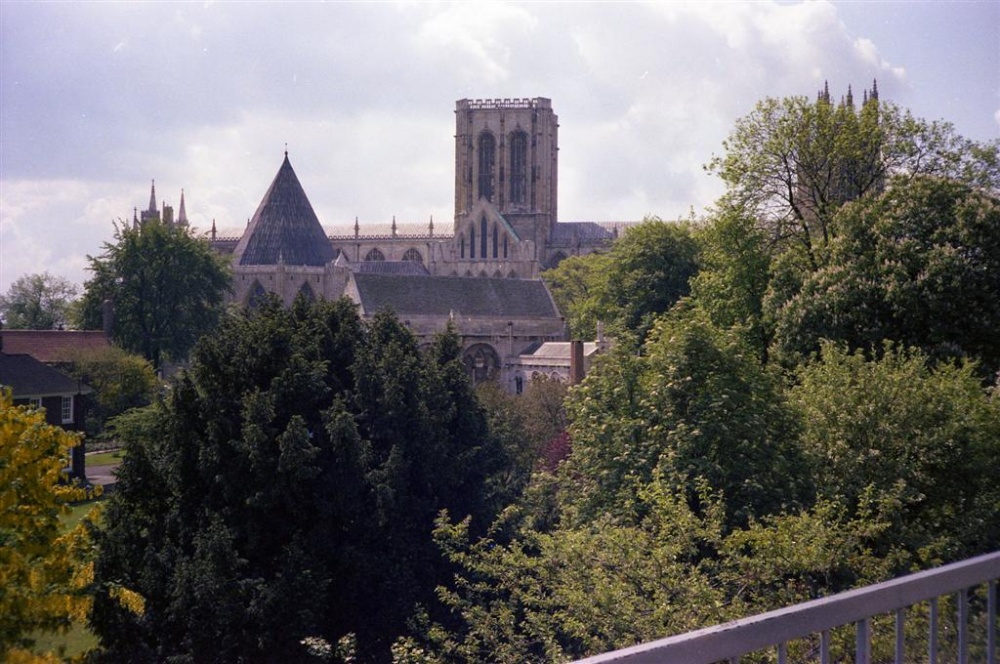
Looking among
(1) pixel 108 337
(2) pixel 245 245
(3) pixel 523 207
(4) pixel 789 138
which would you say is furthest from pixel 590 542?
(3) pixel 523 207

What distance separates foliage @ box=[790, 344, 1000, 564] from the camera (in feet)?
52.7

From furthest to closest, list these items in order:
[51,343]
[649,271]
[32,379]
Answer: [51,343], [649,271], [32,379]

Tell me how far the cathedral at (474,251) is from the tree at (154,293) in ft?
25.9

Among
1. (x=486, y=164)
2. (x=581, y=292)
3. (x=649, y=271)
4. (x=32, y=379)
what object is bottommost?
(x=32, y=379)

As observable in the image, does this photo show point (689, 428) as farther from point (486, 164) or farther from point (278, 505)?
point (486, 164)

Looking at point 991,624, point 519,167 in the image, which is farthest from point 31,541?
point 519,167

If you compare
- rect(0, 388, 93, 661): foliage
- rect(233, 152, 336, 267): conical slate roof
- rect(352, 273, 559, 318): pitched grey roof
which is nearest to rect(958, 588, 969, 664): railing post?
rect(0, 388, 93, 661): foliage

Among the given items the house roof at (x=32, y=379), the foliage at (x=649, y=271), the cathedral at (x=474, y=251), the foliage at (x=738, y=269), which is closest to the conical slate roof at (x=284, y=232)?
the cathedral at (x=474, y=251)

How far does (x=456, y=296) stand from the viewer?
69.4 meters

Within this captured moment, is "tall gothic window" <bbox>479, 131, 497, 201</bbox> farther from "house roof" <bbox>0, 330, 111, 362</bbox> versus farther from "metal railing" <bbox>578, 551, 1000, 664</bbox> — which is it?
"metal railing" <bbox>578, 551, 1000, 664</bbox>

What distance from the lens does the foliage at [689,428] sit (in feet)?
53.1

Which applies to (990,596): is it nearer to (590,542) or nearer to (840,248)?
(590,542)

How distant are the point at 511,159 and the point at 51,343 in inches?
2805

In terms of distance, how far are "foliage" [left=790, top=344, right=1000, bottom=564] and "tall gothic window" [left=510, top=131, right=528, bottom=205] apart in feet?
319
